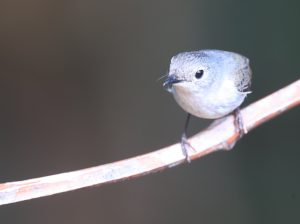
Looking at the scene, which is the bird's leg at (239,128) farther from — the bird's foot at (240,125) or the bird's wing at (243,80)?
the bird's wing at (243,80)

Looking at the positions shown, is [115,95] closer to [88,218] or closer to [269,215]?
[88,218]

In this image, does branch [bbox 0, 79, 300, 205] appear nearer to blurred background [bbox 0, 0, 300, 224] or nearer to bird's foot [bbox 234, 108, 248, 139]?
bird's foot [bbox 234, 108, 248, 139]

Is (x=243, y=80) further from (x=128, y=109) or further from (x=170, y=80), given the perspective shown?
(x=128, y=109)

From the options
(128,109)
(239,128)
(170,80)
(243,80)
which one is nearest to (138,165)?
(170,80)

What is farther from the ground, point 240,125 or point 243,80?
point 243,80

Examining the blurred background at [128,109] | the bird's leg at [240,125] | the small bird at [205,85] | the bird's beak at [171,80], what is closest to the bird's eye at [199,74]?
the small bird at [205,85]

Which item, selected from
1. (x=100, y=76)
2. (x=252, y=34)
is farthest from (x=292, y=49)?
(x=100, y=76)
